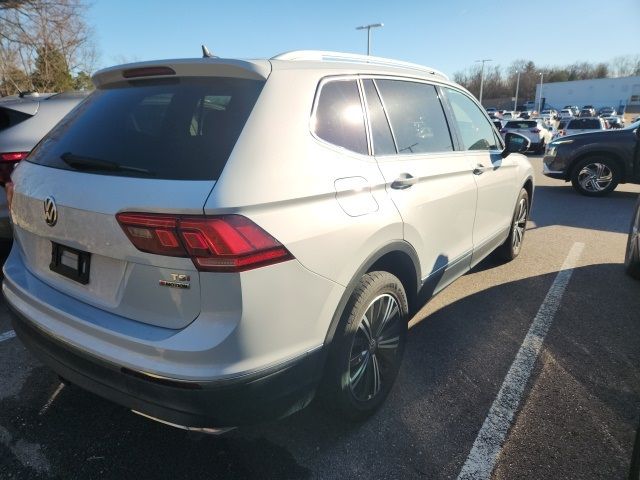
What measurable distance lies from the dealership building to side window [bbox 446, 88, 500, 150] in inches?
3605

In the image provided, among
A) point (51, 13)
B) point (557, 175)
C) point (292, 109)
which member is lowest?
point (557, 175)

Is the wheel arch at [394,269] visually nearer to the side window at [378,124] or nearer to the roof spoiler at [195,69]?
the side window at [378,124]

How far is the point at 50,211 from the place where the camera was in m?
1.97

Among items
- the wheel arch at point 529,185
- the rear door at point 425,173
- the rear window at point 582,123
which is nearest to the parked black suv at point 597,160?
the wheel arch at point 529,185

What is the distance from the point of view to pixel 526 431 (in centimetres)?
242

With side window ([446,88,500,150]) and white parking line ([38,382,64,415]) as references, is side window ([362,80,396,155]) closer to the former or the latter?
side window ([446,88,500,150])

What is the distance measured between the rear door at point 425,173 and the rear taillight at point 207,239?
984 mm

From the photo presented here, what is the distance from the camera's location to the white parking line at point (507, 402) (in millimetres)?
2191

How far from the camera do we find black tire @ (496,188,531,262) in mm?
4820

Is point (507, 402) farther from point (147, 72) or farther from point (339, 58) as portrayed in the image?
point (147, 72)

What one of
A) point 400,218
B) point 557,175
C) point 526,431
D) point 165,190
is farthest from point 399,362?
point 557,175

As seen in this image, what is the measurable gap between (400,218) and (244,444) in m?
1.43

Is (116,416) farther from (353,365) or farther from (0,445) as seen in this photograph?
(353,365)

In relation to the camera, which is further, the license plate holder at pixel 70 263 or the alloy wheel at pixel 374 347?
the alloy wheel at pixel 374 347
